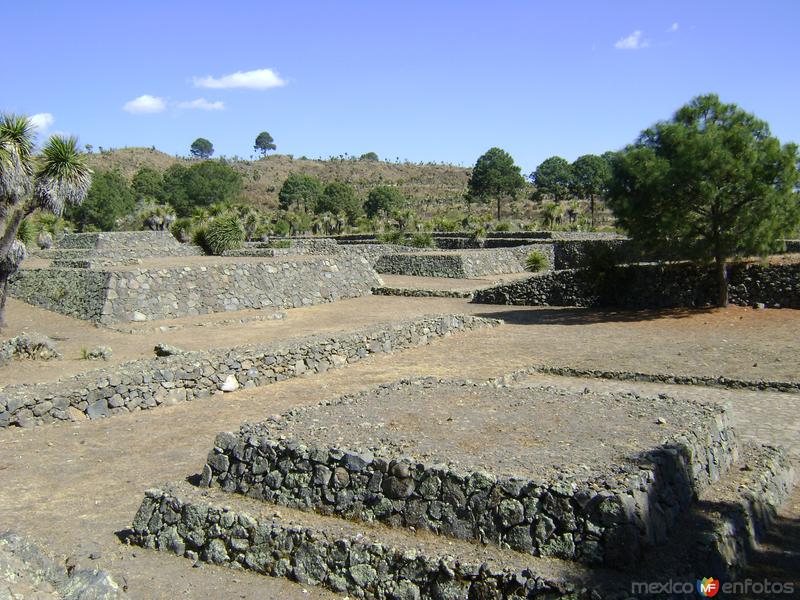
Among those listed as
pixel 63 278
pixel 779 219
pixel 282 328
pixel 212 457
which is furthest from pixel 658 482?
pixel 63 278

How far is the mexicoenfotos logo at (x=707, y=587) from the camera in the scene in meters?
4.85

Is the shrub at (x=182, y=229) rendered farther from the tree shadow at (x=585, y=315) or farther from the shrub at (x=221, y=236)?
the tree shadow at (x=585, y=315)

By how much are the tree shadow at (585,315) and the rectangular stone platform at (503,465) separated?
10.9 m

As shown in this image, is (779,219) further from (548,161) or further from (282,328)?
(548,161)

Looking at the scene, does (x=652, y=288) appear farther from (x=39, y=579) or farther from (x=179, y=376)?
(x=39, y=579)

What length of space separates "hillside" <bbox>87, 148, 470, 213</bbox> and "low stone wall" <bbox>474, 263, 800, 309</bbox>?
2453 inches

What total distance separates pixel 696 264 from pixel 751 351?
21.7ft

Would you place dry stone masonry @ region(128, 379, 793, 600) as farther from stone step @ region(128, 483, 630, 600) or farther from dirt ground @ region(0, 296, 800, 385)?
dirt ground @ region(0, 296, 800, 385)

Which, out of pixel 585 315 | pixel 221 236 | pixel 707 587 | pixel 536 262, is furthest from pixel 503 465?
pixel 221 236

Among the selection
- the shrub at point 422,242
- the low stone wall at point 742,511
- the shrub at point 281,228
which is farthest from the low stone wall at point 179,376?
the shrub at point 281,228

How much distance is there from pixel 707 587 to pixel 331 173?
109603mm

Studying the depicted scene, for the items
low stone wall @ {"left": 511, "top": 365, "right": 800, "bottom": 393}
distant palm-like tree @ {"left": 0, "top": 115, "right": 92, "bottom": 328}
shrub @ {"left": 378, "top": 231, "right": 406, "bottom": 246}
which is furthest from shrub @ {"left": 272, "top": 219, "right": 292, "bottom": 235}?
low stone wall @ {"left": 511, "top": 365, "right": 800, "bottom": 393}

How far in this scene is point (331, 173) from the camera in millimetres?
111625

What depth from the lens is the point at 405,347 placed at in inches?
621
